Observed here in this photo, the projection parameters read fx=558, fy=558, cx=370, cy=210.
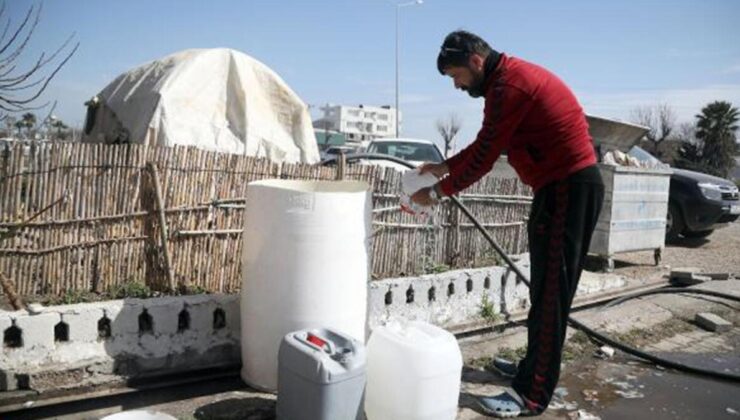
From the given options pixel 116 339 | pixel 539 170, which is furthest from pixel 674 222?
pixel 116 339

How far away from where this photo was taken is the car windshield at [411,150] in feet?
33.2

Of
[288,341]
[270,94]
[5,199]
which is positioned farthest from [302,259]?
[270,94]

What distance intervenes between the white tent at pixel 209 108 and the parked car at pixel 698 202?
6.21 m

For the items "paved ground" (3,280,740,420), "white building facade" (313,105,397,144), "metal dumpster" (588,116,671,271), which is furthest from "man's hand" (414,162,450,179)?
"white building facade" (313,105,397,144)

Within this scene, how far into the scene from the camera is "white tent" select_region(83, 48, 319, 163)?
6855mm

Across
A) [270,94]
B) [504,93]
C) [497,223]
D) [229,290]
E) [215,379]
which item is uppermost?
[270,94]

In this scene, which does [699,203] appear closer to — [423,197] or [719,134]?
[423,197]

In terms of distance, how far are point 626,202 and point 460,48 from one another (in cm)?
501

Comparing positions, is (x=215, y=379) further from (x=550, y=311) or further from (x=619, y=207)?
(x=619, y=207)

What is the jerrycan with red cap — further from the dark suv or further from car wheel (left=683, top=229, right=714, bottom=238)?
car wheel (left=683, top=229, right=714, bottom=238)

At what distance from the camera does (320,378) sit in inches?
97.7

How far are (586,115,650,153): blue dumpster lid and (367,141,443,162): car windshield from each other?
305 centimetres

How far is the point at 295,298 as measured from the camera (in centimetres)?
302

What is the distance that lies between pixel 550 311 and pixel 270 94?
5.69 meters
